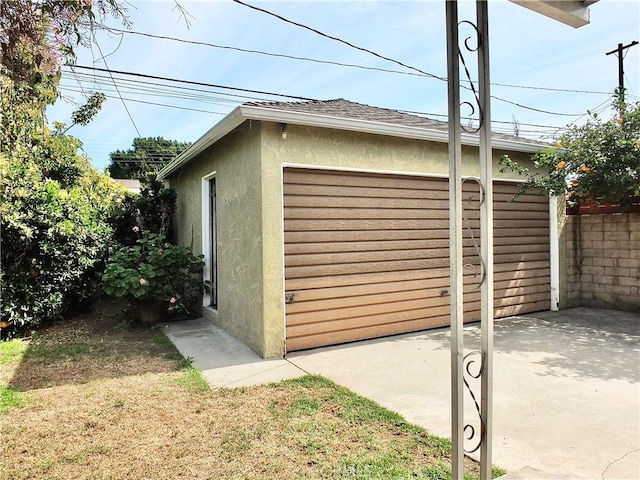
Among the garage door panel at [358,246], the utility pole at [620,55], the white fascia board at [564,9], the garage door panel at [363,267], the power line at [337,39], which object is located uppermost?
the utility pole at [620,55]

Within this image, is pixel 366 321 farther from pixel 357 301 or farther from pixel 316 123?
pixel 316 123

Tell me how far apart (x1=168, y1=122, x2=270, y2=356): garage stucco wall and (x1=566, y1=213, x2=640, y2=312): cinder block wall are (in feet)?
19.1

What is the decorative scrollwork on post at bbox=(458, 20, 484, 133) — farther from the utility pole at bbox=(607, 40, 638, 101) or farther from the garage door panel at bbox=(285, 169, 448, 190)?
the utility pole at bbox=(607, 40, 638, 101)

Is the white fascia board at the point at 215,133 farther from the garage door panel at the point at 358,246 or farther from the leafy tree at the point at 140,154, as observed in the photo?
the leafy tree at the point at 140,154

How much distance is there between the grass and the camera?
2346 mm

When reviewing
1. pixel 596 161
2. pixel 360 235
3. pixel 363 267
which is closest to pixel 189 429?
pixel 363 267

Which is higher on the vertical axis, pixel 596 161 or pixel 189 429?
pixel 596 161

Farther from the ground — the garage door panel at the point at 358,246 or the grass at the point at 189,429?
the garage door panel at the point at 358,246

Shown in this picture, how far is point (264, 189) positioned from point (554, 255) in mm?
5503

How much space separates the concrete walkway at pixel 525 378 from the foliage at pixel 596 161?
2.06 m

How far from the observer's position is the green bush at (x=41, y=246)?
18.2 ft

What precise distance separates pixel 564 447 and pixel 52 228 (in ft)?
21.8

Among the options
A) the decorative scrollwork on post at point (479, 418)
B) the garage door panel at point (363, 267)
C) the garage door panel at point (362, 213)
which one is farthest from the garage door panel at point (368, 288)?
the decorative scrollwork on post at point (479, 418)

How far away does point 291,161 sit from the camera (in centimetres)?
475
